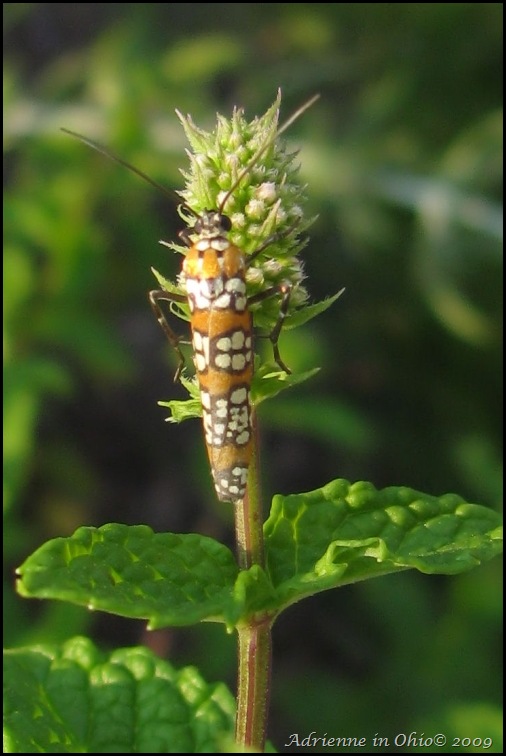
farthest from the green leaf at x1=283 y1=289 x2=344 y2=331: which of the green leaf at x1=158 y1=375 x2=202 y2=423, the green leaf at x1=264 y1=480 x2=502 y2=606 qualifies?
the green leaf at x1=264 y1=480 x2=502 y2=606

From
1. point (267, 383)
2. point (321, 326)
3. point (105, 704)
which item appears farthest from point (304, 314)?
point (321, 326)

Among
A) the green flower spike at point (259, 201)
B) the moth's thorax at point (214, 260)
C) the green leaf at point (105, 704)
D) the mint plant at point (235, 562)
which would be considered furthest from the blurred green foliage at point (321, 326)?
the green flower spike at point (259, 201)

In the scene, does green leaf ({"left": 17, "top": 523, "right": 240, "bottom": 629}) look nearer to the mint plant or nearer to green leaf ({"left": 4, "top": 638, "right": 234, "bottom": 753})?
the mint plant

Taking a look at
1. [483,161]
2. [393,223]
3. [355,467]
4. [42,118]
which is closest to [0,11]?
[42,118]

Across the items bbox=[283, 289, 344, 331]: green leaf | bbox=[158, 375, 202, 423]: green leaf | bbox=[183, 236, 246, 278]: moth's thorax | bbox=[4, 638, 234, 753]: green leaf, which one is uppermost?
bbox=[183, 236, 246, 278]: moth's thorax

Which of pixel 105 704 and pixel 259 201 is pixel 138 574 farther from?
pixel 259 201

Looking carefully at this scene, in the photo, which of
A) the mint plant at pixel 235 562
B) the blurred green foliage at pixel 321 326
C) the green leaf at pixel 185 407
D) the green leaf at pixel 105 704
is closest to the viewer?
the mint plant at pixel 235 562

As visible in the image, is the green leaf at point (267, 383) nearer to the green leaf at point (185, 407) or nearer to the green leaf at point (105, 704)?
the green leaf at point (185, 407)

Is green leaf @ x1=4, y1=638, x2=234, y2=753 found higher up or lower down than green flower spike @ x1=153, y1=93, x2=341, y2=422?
lower down
